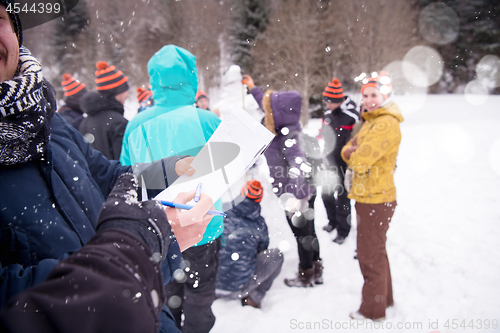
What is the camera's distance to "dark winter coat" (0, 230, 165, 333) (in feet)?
1.44

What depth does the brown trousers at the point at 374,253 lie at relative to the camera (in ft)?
7.62

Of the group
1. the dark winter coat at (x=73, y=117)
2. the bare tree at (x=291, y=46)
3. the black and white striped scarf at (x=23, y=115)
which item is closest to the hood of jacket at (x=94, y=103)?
the dark winter coat at (x=73, y=117)

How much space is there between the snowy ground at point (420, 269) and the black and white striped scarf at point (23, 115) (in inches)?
98.4

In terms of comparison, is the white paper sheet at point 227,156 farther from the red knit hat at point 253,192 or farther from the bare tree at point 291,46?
the bare tree at point 291,46

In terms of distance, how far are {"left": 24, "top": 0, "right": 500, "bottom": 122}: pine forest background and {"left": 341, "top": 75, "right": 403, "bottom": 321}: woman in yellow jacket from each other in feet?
29.6

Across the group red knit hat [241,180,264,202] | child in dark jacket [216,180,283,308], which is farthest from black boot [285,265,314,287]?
red knit hat [241,180,264,202]

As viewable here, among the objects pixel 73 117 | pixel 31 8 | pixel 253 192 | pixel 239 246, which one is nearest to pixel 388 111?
pixel 253 192

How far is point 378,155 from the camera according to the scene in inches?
87.0

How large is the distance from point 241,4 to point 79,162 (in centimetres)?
1567

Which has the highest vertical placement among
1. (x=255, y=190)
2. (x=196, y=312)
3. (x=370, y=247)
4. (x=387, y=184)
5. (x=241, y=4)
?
(x=241, y=4)

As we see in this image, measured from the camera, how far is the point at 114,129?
10.7 feet

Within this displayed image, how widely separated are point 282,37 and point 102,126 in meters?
12.1

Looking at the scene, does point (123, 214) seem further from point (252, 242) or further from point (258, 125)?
point (252, 242)

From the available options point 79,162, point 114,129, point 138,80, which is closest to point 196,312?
point 79,162
